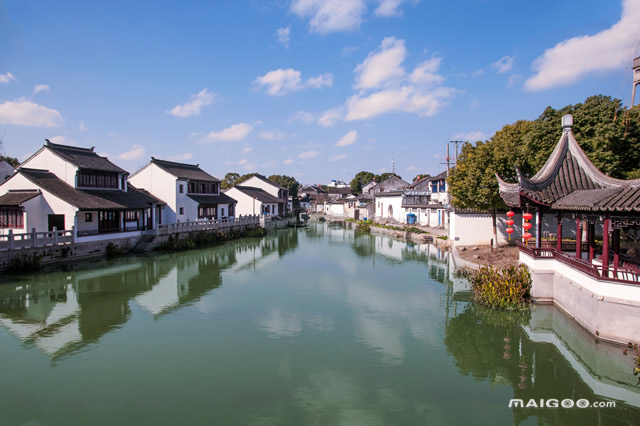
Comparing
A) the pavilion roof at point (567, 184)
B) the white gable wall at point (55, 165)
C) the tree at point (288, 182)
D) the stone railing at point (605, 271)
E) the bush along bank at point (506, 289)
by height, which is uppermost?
the tree at point (288, 182)

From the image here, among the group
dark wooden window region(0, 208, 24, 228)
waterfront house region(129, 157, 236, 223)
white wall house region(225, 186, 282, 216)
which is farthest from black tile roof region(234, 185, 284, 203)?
dark wooden window region(0, 208, 24, 228)

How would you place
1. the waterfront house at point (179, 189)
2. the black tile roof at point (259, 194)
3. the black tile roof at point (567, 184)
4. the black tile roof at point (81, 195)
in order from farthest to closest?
the black tile roof at point (259, 194), the waterfront house at point (179, 189), the black tile roof at point (81, 195), the black tile roof at point (567, 184)

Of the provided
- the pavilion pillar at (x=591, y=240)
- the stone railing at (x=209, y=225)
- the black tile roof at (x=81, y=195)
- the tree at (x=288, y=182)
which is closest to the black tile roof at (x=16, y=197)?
the black tile roof at (x=81, y=195)

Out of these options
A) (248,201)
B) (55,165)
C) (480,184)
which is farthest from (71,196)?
(248,201)

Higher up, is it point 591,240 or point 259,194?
point 259,194

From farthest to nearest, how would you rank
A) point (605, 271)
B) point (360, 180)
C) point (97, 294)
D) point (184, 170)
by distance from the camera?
point (360, 180)
point (184, 170)
point (97, 294)
point (605, 271)

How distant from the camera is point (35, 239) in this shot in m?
20.8

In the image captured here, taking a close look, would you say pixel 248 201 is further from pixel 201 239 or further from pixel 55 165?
pixel 55 165

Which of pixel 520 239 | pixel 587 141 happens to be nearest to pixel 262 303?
pixel 520 239

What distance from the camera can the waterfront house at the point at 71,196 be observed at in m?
22.9

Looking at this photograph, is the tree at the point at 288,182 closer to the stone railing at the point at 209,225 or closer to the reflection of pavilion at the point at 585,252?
the stone railing at the point at 209,225

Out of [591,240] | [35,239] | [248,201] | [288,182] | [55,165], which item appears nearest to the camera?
[591,240]

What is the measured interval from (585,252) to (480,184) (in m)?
7.22

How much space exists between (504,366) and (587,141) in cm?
1636
